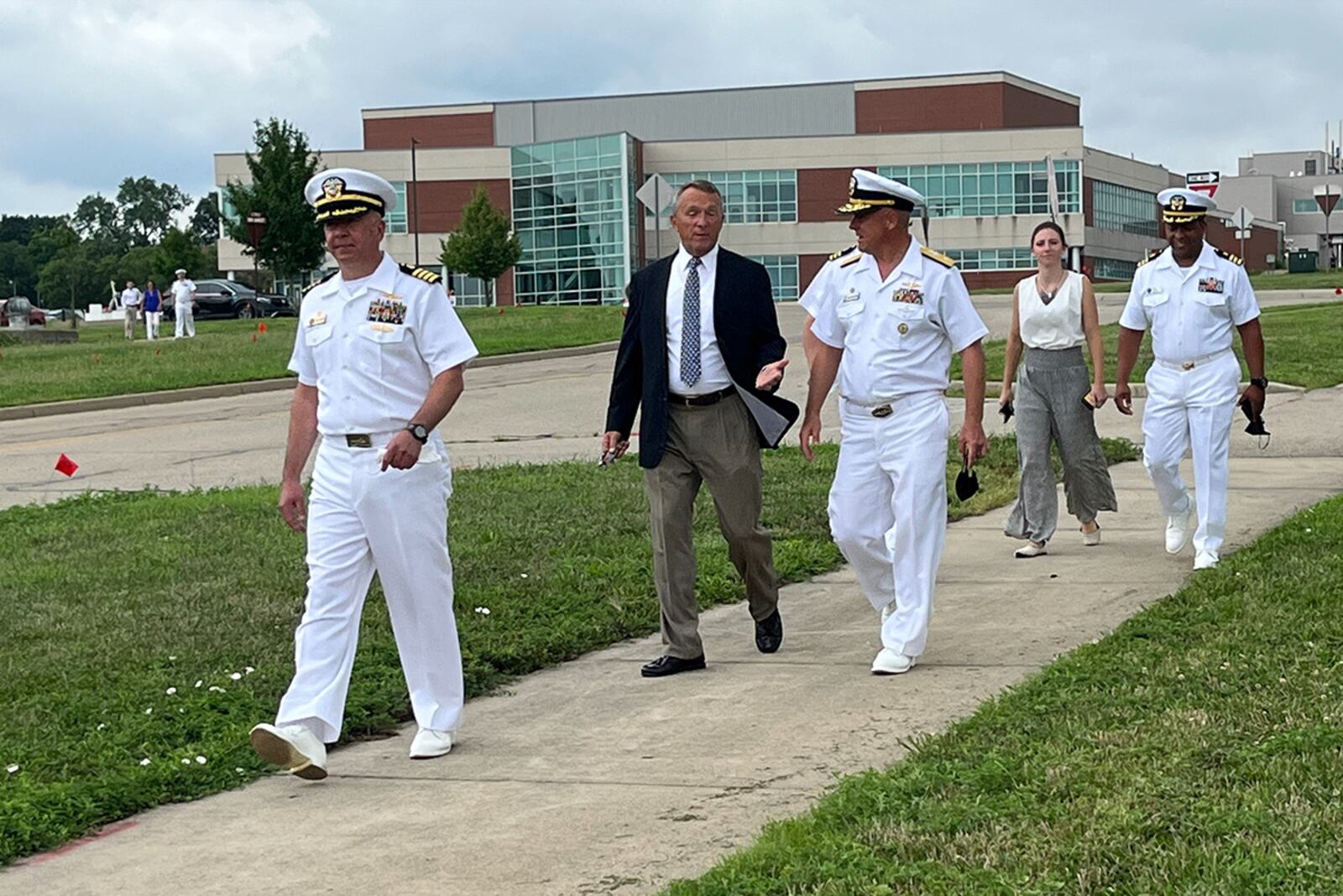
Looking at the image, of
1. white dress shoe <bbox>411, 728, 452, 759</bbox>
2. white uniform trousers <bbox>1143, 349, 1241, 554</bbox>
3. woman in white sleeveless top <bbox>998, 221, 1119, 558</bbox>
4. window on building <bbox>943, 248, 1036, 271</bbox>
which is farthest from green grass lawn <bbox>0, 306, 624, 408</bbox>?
window on building <bbox>943, 248, 1036, 271</bbox>

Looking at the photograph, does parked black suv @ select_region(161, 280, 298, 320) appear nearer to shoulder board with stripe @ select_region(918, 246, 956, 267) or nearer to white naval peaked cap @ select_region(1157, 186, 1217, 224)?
white naval peaked cap @ select_region(1157, 186, 1217, 224)

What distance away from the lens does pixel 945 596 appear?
929 centimetres

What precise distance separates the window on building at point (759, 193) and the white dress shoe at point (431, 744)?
88.1 meters

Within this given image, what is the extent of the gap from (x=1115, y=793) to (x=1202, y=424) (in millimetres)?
4964

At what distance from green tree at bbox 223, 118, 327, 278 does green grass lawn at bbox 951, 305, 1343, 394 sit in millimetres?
26720

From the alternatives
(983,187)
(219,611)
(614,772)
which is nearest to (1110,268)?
(983,187)

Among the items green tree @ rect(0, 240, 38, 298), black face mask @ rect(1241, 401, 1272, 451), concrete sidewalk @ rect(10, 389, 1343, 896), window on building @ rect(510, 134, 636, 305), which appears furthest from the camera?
green tree @ rect(0, 240, 38, 298)

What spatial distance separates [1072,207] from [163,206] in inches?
4793

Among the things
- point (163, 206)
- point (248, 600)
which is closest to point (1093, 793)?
point (248, 600)

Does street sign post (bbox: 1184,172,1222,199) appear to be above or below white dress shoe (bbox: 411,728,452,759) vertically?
above

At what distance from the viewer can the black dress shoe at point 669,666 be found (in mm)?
7543

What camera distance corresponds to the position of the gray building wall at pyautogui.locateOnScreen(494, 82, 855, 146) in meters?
109

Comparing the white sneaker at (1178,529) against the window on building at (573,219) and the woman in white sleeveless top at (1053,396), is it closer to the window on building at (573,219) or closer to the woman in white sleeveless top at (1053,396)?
the woman in white sleeveless top at (1053,396)

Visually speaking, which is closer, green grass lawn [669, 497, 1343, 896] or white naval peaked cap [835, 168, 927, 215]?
green grass lawn [669, 497, 1343, 896]
